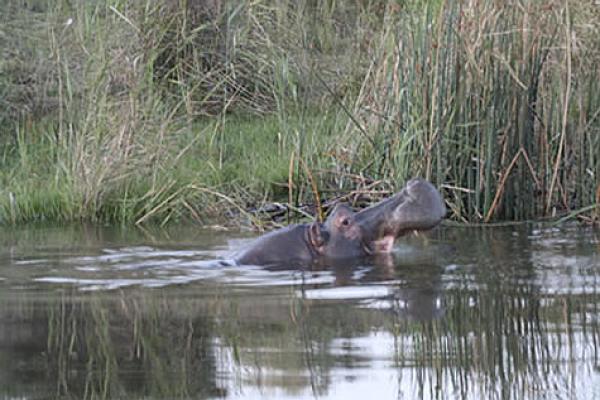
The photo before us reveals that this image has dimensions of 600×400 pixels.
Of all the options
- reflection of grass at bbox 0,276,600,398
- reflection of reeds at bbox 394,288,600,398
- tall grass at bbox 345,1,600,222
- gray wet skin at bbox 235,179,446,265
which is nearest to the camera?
reflection of reeds at bbox 394,288,600,398

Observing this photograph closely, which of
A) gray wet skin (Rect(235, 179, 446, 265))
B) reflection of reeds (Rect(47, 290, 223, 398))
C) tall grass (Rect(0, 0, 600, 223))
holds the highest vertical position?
tall grass (Rect(0, 0, 600, 223))

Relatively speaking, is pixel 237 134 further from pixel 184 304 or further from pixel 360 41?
pixel 184 304

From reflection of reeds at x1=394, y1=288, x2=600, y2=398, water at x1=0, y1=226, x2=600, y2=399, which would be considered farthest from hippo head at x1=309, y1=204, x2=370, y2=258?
reflection of reeds at x1=394, y1=288, x2=600, y2=398

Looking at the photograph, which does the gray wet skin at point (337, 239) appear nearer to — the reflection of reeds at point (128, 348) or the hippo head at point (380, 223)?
the hippo head at point (380, 223)

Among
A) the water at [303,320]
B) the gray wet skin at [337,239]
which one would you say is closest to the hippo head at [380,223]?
the gray wet skin at [337,239]

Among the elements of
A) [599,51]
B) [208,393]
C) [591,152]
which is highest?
[599,51]

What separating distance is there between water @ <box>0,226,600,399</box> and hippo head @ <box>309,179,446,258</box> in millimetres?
145

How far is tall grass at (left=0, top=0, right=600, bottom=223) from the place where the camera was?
301 inches

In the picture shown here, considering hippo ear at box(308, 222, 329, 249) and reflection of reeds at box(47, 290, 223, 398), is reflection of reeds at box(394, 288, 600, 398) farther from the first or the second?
hippo ear at box(308, 222, 329, 249)

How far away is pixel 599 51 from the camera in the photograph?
8023mm

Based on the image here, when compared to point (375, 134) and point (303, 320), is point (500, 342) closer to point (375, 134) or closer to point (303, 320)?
point (303, 320)

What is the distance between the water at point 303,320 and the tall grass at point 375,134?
439mm

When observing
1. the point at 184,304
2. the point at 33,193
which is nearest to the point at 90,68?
the point at 33,193

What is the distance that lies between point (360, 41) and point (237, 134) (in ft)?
3.76
